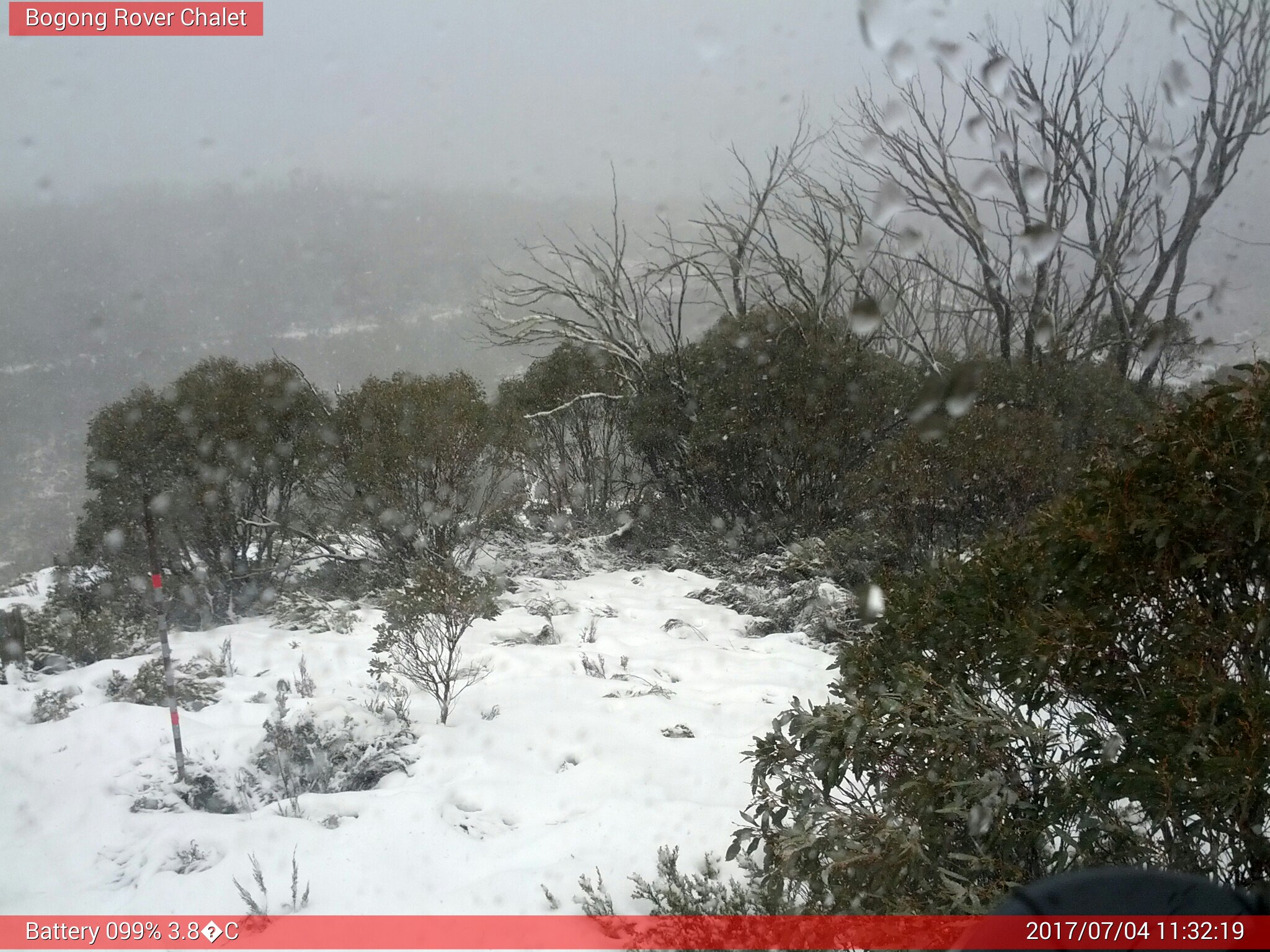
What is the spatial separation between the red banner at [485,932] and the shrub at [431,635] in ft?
6.92

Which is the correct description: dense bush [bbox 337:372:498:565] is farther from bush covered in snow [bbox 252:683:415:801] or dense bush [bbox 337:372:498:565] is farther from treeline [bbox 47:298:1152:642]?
bush covered in snow [bbox 252:683:415:801]

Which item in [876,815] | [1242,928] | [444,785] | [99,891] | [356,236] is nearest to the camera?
[1242,928]

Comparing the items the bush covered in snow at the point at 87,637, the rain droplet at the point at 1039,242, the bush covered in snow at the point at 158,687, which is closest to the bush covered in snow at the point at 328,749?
the bush covered in snow at the point at 158,687

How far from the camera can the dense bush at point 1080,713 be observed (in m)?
1.87

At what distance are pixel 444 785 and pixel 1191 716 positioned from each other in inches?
130

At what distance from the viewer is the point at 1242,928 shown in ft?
2.67

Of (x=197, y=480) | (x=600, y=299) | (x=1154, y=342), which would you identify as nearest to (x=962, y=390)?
(x=1154, y=342)

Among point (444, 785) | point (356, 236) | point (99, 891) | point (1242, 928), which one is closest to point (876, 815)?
point (1242, 928)

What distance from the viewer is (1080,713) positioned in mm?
2156

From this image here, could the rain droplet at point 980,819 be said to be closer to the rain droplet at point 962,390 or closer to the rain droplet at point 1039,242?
the rain droplet at point 962,390

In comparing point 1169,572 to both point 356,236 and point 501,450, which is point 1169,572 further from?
point 356,236

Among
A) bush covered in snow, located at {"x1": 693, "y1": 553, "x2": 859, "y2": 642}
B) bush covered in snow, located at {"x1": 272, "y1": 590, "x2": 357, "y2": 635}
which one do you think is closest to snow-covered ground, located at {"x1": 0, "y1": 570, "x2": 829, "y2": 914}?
bush covered in snow, located at {"x1": 693, "y1": 553, "x2": 859, "y2": 642}

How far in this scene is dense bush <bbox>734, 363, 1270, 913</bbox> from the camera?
187 cm

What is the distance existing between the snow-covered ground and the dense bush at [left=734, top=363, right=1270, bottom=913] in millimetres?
1041
